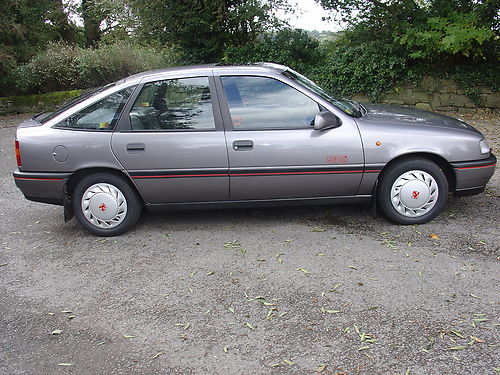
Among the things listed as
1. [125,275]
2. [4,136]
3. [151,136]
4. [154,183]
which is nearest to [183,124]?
[151,136]

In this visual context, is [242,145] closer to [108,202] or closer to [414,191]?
[108,202]

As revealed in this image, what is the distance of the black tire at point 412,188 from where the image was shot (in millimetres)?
4664

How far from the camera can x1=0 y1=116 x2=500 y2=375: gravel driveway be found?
2977 millimetres

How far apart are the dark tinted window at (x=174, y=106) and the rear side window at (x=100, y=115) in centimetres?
16

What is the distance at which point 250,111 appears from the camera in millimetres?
4652

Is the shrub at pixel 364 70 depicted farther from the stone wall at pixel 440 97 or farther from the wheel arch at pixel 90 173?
the wheel arch at pixel 90 173

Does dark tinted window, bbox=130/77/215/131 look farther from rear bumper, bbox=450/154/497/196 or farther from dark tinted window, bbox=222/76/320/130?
rear bumper, bbox=450/154/497/196

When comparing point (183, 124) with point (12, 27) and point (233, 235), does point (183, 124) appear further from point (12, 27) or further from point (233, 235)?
point (12, 27)

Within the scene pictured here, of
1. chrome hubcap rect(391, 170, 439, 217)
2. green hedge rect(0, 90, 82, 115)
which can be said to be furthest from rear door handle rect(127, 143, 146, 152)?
green hedge rect(0, 90, 82, 115)

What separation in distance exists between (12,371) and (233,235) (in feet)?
7.77

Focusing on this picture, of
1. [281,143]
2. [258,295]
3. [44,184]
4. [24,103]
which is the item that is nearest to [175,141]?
[281,143]

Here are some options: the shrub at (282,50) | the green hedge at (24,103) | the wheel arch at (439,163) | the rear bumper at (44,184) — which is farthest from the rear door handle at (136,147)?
the green hedge at (24,103)

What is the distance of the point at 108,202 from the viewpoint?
4.78 m

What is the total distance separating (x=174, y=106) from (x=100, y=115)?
75 centimetres
